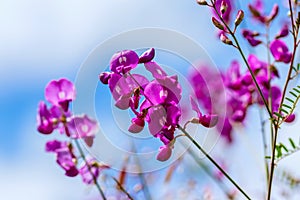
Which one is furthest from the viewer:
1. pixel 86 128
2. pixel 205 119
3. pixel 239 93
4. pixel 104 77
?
pixel 239 93

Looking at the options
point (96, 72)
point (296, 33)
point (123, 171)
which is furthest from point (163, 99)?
point (123, 171)

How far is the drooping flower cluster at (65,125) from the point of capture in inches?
76.5

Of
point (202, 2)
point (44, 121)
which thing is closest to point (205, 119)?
point (202, 2)

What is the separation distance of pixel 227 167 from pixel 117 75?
5.24 feet

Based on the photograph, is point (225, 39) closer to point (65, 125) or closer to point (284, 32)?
point (284, 32)

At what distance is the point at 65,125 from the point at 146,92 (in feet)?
2.27

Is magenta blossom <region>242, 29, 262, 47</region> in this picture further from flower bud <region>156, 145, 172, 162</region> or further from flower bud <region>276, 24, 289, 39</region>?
flower bud <region>156, 145, 172, 162</region>

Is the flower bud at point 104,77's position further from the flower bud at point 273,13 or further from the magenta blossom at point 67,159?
the flower bud at point 273,13

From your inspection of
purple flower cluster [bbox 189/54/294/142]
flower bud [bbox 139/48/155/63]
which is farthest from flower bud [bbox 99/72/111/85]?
purple flower cluster [bbox 189/54/294/142]

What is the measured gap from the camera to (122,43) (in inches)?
64.0

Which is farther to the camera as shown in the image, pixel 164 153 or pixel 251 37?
pixel 251 37

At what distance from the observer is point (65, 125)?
201cm

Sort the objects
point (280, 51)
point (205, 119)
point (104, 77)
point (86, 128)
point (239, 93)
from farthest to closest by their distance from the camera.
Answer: point (239, 93)
point (280, 51)
point (86, 128)
point (205, 119)
point (104, 77)

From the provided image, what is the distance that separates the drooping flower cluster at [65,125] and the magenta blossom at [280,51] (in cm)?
88
